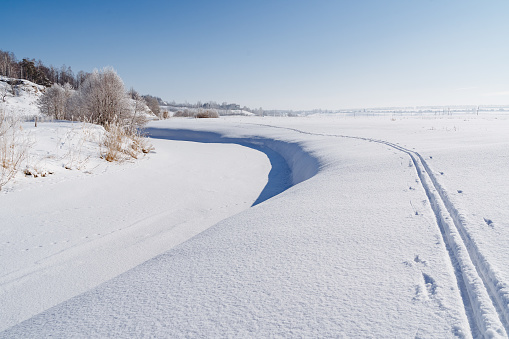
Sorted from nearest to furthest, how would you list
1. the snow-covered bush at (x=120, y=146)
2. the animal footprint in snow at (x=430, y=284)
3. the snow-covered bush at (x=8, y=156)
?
the animal footprint in snow at (x=430, y=284)
the snow-covered bush at (x=8, y=156)
the snow-covered bush at (x=120, y=146)

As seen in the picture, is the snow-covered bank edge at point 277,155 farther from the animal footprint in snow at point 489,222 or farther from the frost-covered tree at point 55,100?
the frost-covered tree at point 55,100

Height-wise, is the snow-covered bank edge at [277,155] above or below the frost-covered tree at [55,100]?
below

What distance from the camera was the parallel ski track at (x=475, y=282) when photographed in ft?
4.12

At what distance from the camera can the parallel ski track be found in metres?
1.25

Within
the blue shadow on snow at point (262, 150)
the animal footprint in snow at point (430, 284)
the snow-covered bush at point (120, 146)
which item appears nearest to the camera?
the animal footprint in snow at point (430, 284)

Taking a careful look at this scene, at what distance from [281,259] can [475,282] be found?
3.60ft

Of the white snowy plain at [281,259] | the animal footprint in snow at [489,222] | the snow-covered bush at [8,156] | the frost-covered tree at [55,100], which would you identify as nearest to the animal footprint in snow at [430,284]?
the white snowy plain at [281,259]

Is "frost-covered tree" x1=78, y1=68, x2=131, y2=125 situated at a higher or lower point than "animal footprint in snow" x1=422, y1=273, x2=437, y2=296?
A: higher

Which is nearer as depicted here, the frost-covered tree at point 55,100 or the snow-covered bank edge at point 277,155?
the snow-covered bank edge at point 277,155

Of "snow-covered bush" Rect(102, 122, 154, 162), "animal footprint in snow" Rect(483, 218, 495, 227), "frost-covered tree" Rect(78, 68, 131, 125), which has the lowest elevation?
"animal footprint in snow" Rect(483, 218, 495, 227)

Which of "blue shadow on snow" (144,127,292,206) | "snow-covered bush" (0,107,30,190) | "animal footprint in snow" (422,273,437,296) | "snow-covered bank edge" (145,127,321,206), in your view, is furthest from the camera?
"snow-covered bank edge" (145,127,321,206)

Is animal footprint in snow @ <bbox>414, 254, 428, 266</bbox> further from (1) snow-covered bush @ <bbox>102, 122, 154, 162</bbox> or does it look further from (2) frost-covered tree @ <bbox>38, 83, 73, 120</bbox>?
(2) frost-covered tree @ <bbox>38, 83, 73, 120</bbox>

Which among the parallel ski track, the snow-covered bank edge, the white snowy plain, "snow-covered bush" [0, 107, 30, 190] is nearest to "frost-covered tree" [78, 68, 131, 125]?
the snow-covered bank edge

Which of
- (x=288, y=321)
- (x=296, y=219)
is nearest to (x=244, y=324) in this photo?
(x=288, y=321)
